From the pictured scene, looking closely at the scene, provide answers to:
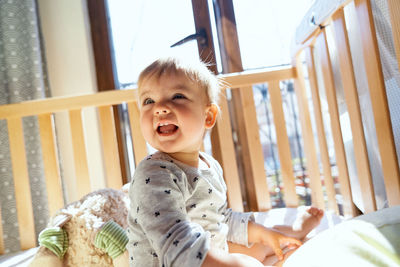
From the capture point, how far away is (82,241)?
2.67 ft

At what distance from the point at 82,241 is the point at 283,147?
830 mm

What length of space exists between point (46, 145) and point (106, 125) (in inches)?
9.3

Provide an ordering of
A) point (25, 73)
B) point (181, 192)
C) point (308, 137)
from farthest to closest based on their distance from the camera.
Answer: point (25, 73) < point (308, 137) < point (181, 192)

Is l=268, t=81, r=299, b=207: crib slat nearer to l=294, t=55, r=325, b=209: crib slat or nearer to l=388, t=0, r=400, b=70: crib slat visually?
l=294, t=55, r=325, b=209: crib slat

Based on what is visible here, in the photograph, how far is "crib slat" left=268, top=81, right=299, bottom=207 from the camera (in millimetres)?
1273

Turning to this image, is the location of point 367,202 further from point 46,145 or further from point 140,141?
point 46,145

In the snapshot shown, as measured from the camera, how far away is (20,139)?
1203 mm

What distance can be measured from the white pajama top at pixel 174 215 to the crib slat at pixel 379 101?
1.23ft

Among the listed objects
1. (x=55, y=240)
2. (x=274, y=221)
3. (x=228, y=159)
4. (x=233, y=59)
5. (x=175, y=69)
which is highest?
(x=233, y=59)

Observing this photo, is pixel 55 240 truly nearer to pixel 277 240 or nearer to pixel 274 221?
pixel 277 240

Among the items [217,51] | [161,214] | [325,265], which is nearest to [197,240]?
[161,214]

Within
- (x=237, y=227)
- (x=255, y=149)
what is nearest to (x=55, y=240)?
(x=237, y=227)

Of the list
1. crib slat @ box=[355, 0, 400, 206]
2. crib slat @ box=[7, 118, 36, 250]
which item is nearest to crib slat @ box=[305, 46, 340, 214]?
crib slat @ box=[355, 0, 400, 206]

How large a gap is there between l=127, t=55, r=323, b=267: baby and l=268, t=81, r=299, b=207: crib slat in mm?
386
